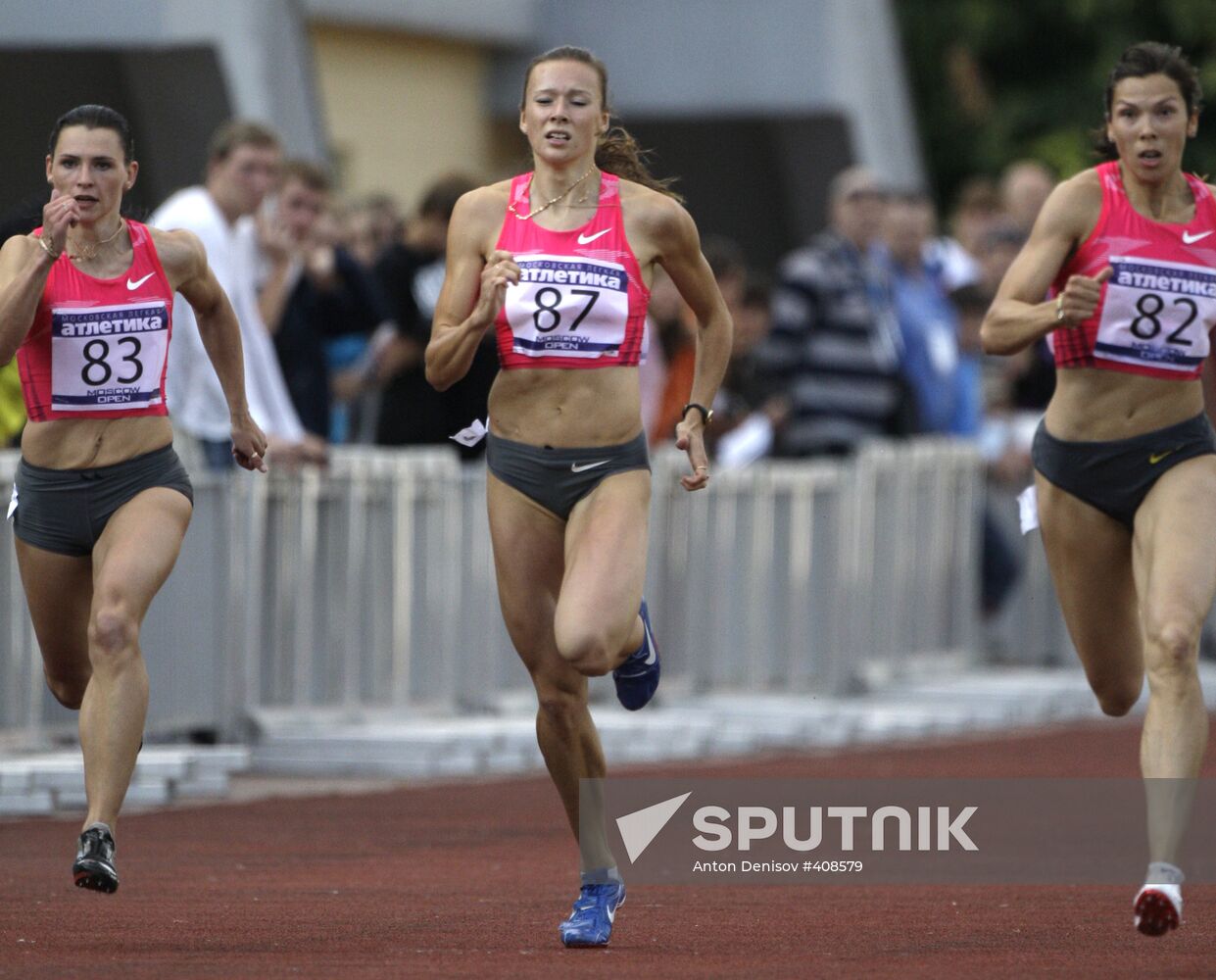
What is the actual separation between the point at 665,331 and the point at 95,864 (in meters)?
8.53

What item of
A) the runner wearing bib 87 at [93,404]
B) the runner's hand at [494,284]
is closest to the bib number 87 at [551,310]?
the runner's hand at [494,284]

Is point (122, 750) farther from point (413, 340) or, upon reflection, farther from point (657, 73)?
point (657, 73)

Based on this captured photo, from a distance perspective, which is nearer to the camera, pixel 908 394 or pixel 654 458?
pixel 654 458

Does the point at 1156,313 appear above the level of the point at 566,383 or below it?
above

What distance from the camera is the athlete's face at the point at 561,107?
8469mm

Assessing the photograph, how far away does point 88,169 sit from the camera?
8.91 meters

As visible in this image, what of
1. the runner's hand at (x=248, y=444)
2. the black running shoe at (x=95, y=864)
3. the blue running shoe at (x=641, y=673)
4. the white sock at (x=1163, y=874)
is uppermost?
the runner's hand at (x=248, y=444)

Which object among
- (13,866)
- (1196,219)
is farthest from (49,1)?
(1196,219)

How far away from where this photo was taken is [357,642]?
13812 millimetres

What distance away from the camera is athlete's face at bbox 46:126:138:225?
8.90 meters

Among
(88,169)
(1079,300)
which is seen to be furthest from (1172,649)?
(88,169)

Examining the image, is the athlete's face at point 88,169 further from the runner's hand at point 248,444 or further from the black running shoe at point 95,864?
the black running shoe at point 95,864

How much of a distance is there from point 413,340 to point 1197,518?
21.4 ft

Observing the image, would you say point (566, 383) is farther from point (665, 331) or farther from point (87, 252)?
point (665, 331)
